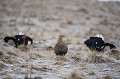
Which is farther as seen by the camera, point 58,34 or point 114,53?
point 58,34

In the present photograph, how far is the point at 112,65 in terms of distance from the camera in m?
11.5

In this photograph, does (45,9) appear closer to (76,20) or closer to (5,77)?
(76,20)

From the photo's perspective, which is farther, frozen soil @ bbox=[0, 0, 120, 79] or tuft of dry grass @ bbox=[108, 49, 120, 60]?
tuft of dry grass @ bbox=[108, 49, 120, 60]

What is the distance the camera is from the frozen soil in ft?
34.3

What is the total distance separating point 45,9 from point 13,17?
→ 5836mm

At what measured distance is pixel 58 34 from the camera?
22094 millimetres

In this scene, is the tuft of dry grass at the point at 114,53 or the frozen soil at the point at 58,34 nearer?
the frozen soil at the point at 58,34

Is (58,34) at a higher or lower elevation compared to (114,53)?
higher

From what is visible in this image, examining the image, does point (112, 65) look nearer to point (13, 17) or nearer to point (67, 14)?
point (13, 17)

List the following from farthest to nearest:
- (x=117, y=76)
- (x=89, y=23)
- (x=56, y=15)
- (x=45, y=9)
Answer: (x=45, y=9)
(x=56, y=15)
(x=89, y=23)
(x=117, y=76)

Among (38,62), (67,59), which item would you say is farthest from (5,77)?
(67,59)

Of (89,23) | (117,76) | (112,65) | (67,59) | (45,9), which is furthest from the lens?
(45,9)

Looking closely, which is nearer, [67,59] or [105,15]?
[67,59]

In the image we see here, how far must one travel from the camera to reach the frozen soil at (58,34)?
1046 cm
